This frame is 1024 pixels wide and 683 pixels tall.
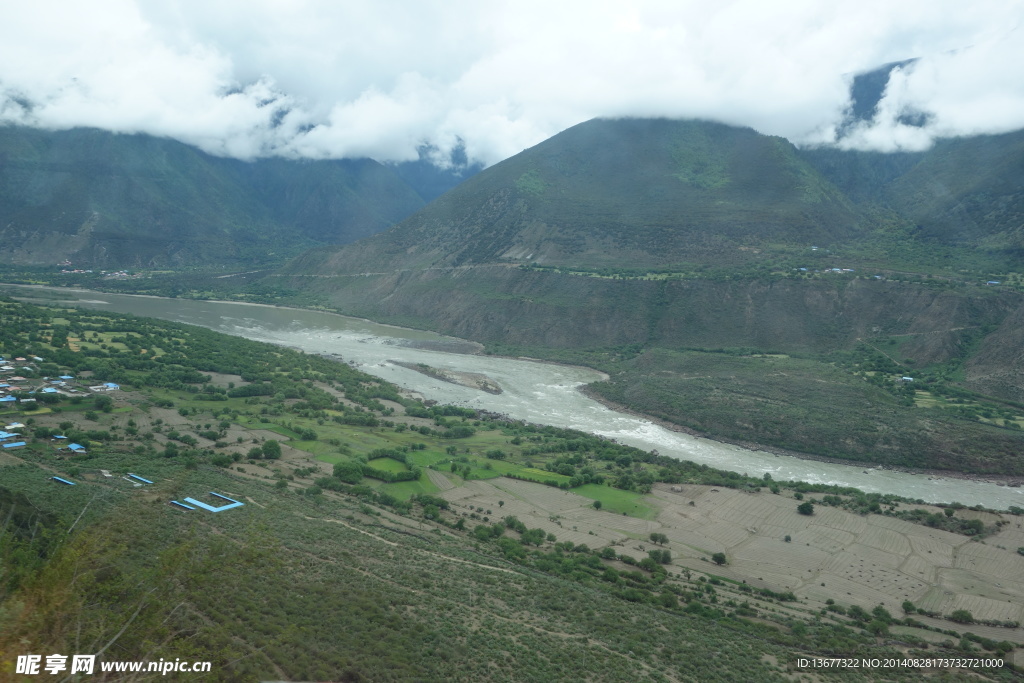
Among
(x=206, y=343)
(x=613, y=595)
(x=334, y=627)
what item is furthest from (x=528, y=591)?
(x=206, y=343)

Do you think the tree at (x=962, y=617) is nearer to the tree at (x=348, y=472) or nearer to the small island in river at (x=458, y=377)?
the tree at (x=348, y=472)

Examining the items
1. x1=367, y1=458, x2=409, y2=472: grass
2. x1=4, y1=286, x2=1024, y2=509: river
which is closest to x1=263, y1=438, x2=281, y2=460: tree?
x1=367, y1=458, x2=409, y2=472: grass

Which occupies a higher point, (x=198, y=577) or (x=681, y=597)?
(x=198, y=577)

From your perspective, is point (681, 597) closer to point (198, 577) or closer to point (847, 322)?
point (198, 577)

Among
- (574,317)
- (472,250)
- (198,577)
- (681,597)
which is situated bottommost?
(681,597)

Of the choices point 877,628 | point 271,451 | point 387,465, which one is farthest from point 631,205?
point 877,628

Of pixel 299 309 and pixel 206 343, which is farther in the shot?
pixel 299 309

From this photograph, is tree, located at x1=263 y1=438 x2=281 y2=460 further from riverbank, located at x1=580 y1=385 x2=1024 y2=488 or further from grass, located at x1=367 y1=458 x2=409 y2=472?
riverbank, located at x1=580 y1=385 x2=1024 y2=488
